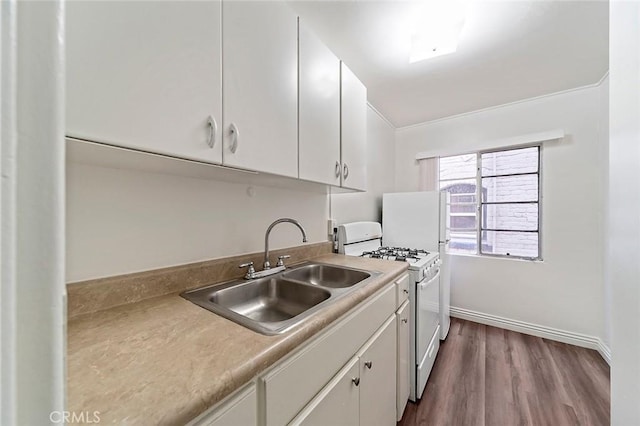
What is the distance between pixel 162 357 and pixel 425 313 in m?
1.67

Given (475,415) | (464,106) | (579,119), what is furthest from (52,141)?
(579,119)

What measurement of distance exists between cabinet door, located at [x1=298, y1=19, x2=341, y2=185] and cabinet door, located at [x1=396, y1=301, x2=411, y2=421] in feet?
3.02

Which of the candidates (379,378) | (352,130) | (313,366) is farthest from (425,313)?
(352,130)

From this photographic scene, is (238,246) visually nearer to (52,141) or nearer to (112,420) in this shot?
(112,420)

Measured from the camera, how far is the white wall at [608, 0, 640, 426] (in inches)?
31.3

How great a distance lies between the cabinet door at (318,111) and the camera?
1219 mm

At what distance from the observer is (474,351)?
2301mm

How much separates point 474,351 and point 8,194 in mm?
3031

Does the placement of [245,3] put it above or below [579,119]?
below

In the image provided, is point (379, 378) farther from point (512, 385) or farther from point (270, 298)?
point (512, 385)

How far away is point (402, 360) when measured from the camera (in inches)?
58.9

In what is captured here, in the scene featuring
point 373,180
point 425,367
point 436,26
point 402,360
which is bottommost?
point 425,367

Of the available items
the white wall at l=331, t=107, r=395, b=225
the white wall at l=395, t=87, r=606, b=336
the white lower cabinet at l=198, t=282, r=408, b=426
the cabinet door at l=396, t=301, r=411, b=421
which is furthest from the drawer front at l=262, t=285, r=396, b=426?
the white wall at l=395, t=87, r=606, b=336

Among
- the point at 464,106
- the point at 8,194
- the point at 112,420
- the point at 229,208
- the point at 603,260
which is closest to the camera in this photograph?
the point at 8,194
